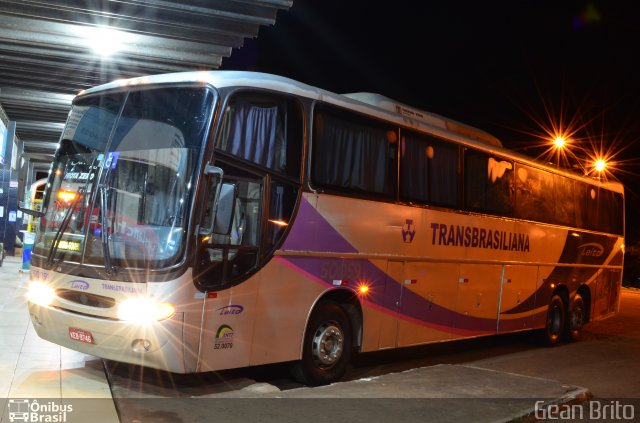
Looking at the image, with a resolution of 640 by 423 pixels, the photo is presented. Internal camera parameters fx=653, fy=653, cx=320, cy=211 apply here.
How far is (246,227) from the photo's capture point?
23.5 ft

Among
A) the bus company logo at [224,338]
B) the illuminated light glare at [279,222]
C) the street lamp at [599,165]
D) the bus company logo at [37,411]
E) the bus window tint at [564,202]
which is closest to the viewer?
the bus company logo at [37,411]

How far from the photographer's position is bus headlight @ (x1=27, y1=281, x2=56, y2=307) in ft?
23.9

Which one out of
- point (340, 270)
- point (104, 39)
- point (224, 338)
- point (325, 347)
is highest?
point (104, 39)

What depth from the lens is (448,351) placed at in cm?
1241

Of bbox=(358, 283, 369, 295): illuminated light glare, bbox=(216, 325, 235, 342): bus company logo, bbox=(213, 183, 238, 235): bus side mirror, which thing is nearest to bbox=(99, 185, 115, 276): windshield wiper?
bbox=(213, 183, 238, 235): bus side mirror

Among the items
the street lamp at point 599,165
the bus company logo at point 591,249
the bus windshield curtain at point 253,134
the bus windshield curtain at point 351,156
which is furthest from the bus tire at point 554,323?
the street lamp at point 599,165

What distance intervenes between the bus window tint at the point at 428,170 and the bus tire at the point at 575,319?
17.8ft

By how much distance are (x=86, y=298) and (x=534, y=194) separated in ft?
28.8

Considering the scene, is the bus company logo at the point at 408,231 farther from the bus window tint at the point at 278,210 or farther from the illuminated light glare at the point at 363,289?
the bus window tint at the point at 278,210

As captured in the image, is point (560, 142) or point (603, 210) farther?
point (560, 142)

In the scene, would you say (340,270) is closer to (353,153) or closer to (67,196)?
(353,153)

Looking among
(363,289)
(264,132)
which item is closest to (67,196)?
(264,132)

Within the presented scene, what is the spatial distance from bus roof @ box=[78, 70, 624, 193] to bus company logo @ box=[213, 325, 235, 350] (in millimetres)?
2562

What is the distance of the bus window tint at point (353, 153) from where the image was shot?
807cm
